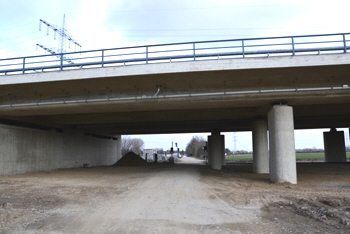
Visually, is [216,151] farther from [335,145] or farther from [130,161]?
[335,145]

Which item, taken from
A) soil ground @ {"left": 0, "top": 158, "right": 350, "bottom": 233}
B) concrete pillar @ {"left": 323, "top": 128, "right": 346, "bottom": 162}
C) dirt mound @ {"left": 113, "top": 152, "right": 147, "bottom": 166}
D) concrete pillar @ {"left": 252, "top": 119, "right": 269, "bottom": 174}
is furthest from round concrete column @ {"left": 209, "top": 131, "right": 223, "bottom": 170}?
soil ground @ {"left": 0, "top": 158, "right": 350, "bottom": 233}

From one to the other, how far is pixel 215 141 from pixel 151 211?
848 inches

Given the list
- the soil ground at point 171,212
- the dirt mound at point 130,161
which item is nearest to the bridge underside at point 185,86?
the soil ground at point 171,212

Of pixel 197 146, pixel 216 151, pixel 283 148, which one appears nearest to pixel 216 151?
pixel 216 151

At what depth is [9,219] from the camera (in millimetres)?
6977

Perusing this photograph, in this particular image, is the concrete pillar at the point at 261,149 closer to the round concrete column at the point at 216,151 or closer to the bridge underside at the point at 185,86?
the bridge underside at the point at 185,86

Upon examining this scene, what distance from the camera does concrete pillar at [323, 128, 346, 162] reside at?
3322 cm

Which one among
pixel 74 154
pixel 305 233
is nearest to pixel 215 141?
pixel 74 154

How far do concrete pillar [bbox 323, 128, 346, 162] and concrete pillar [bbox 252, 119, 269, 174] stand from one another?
672 inches

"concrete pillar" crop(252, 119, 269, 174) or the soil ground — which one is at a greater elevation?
"concrete pillar" crop(252, 119, 269, 174)

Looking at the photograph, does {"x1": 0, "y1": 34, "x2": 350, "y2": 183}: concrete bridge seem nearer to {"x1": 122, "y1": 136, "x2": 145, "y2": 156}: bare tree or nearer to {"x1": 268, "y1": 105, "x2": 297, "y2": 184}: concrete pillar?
{"x1": 268, "y1": 105, "x2": 297, "y2": 184}: concrete pillar

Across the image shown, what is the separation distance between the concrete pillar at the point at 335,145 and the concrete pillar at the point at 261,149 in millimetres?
17062

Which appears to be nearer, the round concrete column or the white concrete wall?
the white concrete wall

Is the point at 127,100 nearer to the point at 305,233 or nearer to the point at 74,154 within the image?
the point at 305,233
